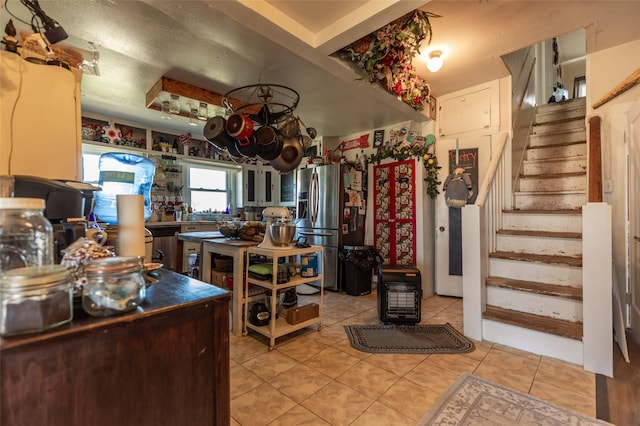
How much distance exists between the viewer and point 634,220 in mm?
2508

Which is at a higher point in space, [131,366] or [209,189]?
[209,189]

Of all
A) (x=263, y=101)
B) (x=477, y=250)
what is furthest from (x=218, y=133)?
(x=477, y=250)

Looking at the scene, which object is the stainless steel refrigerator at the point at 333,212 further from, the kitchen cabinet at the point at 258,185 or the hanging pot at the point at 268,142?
the kitchen cabinet at the point at 258,185

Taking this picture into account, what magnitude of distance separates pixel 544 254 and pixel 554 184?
1144 mm

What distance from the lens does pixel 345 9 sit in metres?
2.01

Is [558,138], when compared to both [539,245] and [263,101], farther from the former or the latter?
[263,101]

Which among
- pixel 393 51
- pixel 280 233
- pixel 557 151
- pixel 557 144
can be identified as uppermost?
pixel 393 51

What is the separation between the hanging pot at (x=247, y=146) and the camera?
2.65m

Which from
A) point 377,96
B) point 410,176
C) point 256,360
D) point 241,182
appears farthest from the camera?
point 241,182

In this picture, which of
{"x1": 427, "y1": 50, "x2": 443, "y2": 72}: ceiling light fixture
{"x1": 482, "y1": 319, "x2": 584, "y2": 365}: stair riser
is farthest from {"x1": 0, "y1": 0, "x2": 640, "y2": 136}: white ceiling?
{"x1": 482, "y1": 319, "x2": 584, "y2": 365}: stair riser

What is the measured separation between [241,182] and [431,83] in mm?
3981

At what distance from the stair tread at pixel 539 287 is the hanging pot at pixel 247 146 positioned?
8.49ft

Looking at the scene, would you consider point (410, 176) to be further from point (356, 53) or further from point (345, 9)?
point (345, 9)

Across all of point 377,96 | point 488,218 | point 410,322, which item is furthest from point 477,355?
point 377,96
